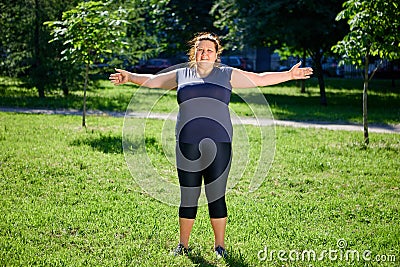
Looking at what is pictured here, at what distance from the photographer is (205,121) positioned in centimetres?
471

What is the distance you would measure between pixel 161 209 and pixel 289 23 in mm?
14350

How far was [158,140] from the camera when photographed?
11.1 m

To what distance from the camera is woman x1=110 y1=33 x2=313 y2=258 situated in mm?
4691

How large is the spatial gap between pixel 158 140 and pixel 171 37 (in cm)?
1781

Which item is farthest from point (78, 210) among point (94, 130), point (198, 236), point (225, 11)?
point (225, 11)

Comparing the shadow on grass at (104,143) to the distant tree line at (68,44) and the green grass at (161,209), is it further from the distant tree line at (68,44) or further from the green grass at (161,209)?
the distant tree line at (68,44)

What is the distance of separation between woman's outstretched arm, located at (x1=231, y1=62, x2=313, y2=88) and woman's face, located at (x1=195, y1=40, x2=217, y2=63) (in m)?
0.27

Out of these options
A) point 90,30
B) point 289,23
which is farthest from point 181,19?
point 90,30

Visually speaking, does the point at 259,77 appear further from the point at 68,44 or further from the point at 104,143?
the point at 68,44

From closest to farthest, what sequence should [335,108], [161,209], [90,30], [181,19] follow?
[161,209] < [90,30] < [335,108] < [181,19]

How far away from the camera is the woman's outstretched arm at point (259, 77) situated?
4.89 metres

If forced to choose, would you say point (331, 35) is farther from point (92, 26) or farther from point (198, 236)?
point (198, 236)

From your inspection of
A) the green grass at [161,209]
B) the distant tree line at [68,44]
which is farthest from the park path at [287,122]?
the green grass at [161,209]

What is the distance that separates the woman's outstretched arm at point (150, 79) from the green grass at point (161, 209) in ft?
5.24
